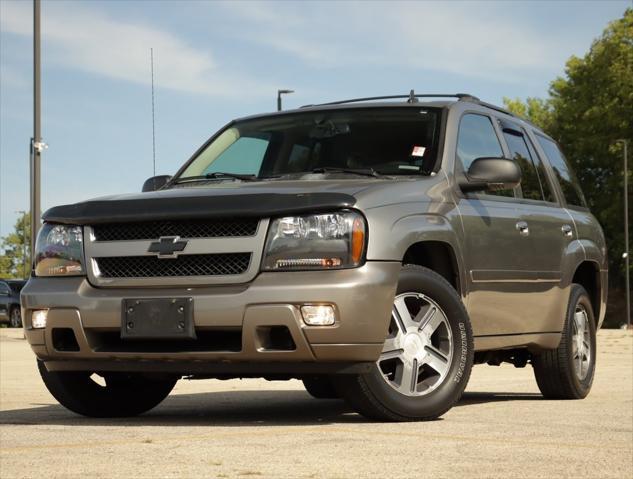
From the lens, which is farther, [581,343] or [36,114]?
[36,114]

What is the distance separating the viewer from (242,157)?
8.55m

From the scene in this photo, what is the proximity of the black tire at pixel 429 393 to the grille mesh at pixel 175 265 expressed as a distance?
2.66ft

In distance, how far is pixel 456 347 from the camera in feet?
23.8

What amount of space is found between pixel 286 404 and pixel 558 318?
6.59 ft

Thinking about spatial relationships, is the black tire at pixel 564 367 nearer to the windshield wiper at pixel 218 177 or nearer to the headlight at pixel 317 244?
the windshield wiper at pixel 218 177

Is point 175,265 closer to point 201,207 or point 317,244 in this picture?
point 201,207

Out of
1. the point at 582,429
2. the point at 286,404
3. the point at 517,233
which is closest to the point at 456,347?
the point at 582,429

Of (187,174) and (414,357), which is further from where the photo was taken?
(187,174)

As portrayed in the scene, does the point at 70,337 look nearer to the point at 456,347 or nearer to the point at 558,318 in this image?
the point at 456,347

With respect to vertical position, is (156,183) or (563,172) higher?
(563,172)

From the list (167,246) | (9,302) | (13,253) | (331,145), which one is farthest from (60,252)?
(13,253)

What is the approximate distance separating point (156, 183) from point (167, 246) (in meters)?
1.81

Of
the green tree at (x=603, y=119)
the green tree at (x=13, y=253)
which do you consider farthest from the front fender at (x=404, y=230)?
the green tree at (x=13, y=253)

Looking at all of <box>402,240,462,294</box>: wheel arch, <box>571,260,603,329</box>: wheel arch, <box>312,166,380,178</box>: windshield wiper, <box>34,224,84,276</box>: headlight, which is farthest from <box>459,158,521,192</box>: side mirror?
<box>571,260,603,329</box>: wheel arch
